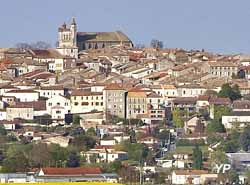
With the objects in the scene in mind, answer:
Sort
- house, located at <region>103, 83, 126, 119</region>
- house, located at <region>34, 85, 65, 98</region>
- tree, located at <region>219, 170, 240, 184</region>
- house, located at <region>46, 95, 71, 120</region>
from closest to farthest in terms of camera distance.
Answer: tree, located at <region>219, 170, 240, 184</region> < house, located at <region>46, 95, 71, 120</region> < house, located at <region>103, 83, 126, 119</region> < house, located at <region>34, 85, 65, 98</region>

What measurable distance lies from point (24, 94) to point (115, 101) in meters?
2.86

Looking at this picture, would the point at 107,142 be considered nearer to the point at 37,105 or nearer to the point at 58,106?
the point at 58,106

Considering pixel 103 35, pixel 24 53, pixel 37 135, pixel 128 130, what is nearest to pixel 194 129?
pixel 128 130

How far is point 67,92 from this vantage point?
41.5 metres

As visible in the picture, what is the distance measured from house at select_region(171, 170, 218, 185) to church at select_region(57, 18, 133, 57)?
23.0 m

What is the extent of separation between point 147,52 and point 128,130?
18662 mm

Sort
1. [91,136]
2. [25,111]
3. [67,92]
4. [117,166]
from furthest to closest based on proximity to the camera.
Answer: [67,92] < [25,111] < [91,136] < [117,166]

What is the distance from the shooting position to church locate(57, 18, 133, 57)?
52500 mm

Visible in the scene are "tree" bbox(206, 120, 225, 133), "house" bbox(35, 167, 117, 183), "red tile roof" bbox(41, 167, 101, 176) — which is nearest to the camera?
"house" bbox(35, 167, 117, 183)

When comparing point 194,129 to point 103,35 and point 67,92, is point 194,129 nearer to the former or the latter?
point 67,92

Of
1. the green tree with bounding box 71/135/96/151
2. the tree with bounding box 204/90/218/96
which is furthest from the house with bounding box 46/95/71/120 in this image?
the green tree with bounding box 71/135/96/151

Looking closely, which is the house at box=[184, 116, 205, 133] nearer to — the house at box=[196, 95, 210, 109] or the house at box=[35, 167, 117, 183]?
the house at box=[196, 95, 210, 109]

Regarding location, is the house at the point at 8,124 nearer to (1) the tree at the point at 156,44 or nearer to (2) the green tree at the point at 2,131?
(2) the green tree at the point at 2,131

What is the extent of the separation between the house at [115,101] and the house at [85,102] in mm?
211
